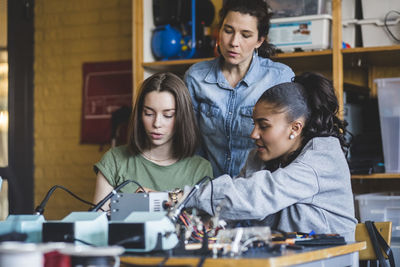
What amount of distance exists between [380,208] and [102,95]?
2034 mm

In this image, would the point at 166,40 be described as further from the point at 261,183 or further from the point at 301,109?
the point at 261,183

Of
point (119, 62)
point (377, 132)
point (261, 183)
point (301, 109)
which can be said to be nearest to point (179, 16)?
point (119, 62)

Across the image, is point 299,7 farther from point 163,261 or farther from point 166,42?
point 163,261

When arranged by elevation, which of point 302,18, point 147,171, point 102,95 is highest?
point 302,18

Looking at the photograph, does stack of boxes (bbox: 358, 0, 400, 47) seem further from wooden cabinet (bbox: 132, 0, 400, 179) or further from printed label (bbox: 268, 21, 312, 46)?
printed label (bbox: 268, 21, 312, 46)

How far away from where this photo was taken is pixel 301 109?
1.97 metres

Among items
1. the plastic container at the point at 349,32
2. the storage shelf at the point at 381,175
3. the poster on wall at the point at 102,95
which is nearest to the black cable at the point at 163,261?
the storage shelf at the point at 381,175

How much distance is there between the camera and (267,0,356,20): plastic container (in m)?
3.23

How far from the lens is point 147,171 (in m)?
2.37

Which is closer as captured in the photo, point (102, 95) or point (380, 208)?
point (380, 208)

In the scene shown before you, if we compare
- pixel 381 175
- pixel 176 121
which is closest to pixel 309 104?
pixel 176 121

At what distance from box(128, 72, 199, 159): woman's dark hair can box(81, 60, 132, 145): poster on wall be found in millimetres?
1703

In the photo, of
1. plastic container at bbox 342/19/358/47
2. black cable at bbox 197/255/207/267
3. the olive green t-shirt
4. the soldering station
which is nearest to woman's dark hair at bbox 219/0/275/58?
the olive green t-shirt

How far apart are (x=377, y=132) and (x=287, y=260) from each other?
2.17 m
